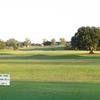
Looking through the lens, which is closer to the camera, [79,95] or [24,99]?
[24,99]

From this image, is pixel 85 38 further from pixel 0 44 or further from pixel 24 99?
pixel 24 99

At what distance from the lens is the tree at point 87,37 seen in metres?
116

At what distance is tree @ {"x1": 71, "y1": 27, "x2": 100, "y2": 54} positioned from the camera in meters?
116

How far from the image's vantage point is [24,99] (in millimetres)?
18938

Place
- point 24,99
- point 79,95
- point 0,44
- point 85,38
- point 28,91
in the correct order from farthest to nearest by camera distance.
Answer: point 0,44
point 85,38
point 28,91
point 79,95
point 24,99

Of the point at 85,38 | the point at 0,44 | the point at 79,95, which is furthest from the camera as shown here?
the point at 0,44

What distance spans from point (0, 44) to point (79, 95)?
497 feet

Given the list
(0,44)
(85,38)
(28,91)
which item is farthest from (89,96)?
(0,44)

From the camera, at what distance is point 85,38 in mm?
114625

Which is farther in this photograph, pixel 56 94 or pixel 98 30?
pixel 98 30

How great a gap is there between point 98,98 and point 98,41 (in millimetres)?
100380

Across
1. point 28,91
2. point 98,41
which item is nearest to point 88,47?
point 98,41

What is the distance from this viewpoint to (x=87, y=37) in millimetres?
115438

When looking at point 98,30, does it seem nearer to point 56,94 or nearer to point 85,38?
point 85,38
